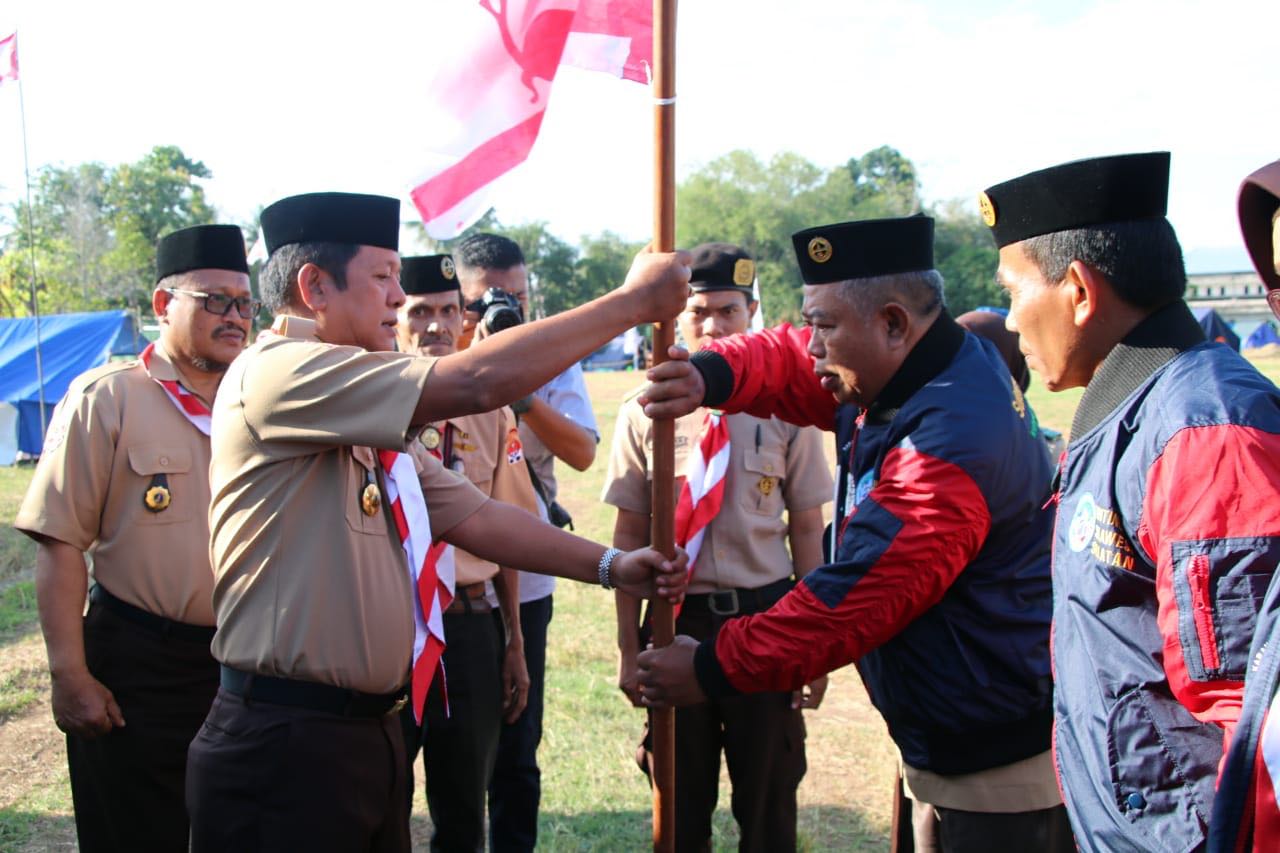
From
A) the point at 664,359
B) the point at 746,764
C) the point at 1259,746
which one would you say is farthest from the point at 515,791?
the point at 1259,746

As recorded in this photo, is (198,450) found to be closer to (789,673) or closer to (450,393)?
(450,393)

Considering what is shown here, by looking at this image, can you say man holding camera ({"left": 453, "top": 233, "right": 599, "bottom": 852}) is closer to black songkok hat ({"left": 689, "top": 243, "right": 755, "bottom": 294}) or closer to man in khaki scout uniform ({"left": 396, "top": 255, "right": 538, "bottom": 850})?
man in khaki scout uniform ({"left": 396, "top": 255, "right": 538, "bottom": 850})

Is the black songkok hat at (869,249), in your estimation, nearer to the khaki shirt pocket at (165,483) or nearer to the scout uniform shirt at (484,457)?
the scout uniform shirt at (484,457)

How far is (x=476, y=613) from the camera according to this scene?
3.90m

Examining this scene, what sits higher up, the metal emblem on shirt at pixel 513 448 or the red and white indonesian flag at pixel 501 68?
the red and white indonesian flag at pixel 501 68

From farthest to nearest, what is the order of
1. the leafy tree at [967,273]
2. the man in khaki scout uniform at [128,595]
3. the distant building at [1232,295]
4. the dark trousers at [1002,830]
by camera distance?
the distant building at [1232,295]
the leafy tree at [967,273]
the man in khaki scout uniform at [128,595]
the dark trousers at [1002,830]

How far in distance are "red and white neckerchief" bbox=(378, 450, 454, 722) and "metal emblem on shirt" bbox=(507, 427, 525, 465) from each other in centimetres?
131

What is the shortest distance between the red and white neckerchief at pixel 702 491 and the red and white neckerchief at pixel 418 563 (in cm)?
135

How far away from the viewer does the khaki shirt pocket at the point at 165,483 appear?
3566 mm

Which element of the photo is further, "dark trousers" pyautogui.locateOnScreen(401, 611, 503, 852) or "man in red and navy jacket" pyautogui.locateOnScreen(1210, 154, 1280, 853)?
"dark trousers" pyautogui.locateOnScreen(401, 611, 503, 852)

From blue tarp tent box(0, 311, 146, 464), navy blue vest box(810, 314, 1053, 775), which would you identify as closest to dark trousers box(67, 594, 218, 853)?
navy blue vest box(810, 314, 1053, 775)

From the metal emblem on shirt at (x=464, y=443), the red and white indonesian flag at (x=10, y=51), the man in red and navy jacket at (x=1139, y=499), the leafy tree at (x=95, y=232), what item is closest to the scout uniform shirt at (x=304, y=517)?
the metal emblem on shirt at (x=464, y=443)

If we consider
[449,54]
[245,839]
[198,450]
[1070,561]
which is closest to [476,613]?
[198,450]

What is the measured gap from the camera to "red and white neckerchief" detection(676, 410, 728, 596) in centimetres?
393
